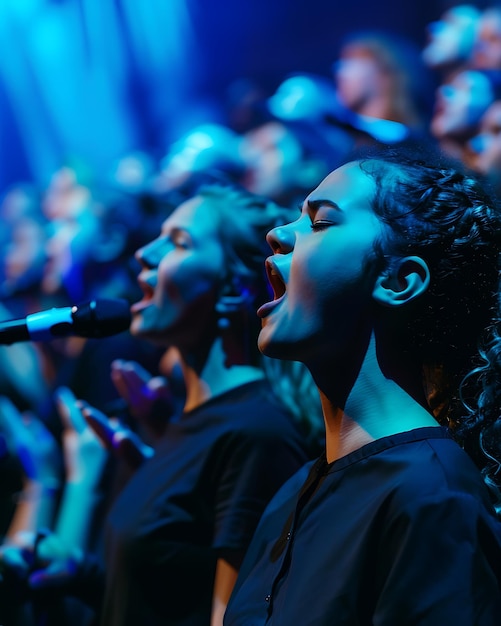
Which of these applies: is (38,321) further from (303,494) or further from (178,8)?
(178,8)

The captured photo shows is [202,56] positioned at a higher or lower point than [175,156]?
higher

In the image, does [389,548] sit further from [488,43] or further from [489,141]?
[488,43]

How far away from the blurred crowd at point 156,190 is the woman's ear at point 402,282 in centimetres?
80

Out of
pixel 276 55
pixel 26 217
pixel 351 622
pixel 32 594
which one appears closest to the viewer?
pixel 351 622

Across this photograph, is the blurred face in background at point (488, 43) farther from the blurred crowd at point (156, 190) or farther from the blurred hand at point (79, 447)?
the blurred hand at point (79, 447)

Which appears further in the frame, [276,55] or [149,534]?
[276,55]

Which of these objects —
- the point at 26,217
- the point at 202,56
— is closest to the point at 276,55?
the point at 202,56

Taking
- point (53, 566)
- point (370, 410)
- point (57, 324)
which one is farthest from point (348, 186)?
point (53, 566)

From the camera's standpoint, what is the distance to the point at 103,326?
111cm

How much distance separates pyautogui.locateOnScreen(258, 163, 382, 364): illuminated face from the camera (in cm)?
96

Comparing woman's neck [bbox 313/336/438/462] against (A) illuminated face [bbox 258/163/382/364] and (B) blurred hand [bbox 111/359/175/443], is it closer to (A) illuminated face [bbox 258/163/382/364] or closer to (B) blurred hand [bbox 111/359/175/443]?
(A) illuminated face [bbox 258/163/382/364]

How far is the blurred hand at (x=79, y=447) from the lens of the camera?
1.99 metres

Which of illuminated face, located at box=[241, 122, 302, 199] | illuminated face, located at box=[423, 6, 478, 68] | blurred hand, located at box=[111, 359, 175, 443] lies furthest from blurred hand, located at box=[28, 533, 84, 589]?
illuminated face, located at box=[423, 6, 478, 68]

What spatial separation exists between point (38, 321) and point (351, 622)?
0.58 meters
